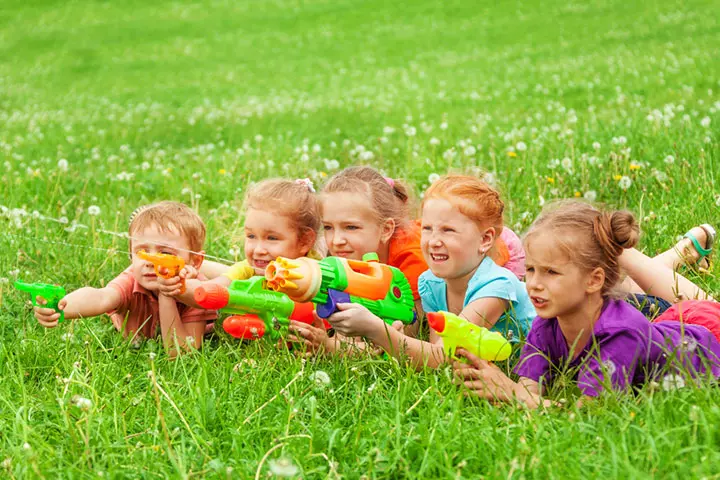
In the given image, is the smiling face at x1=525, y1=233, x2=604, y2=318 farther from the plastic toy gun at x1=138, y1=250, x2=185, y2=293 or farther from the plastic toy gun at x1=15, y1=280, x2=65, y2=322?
the plastic toy gun at x1=15, y1=280, x2=65, y2=322

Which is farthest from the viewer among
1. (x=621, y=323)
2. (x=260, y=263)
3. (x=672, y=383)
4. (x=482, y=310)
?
(x=260, y=263)

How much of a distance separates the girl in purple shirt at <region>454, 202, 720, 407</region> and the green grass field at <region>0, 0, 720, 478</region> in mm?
154

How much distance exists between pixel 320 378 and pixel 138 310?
4.95 feet

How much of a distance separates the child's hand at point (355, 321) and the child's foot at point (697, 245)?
2076 mm

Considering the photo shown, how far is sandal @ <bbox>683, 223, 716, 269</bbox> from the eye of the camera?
16.9 feet

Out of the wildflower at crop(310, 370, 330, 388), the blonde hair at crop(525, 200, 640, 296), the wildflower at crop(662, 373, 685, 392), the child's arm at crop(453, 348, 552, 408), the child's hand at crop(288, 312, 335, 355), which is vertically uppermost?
the blonde hair at crop(525, 200, 640, 296)

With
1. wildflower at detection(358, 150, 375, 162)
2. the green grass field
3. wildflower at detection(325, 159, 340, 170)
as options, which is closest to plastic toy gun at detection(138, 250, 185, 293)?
the green grass field

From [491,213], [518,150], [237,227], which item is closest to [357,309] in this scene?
[491,213]

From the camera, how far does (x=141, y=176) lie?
8.32 metres

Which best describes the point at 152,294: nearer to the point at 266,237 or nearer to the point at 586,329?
the point at 266,237

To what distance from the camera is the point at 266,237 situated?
5102mm

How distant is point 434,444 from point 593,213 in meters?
1.35

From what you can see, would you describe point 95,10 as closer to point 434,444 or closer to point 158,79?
point 158,79

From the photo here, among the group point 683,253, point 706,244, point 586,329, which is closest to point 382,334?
point 586,329
